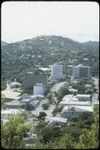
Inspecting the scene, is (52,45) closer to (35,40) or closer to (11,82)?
(35,40)

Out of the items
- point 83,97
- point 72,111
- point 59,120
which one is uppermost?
point 83,97

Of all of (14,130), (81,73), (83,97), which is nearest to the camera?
(14,130)

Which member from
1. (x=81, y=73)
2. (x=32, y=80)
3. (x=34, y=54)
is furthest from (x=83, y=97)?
(x=34, y=54)

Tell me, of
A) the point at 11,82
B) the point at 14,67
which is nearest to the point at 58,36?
the point at 14,67

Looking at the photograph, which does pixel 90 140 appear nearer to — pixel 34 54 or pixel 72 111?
pixel 72 111

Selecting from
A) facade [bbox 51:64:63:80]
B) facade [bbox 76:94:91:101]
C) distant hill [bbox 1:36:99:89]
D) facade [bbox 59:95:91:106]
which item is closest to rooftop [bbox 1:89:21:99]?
facade [bbox 59:95:91:106]

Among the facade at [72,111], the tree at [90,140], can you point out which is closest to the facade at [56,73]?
the facade at [72,111]
